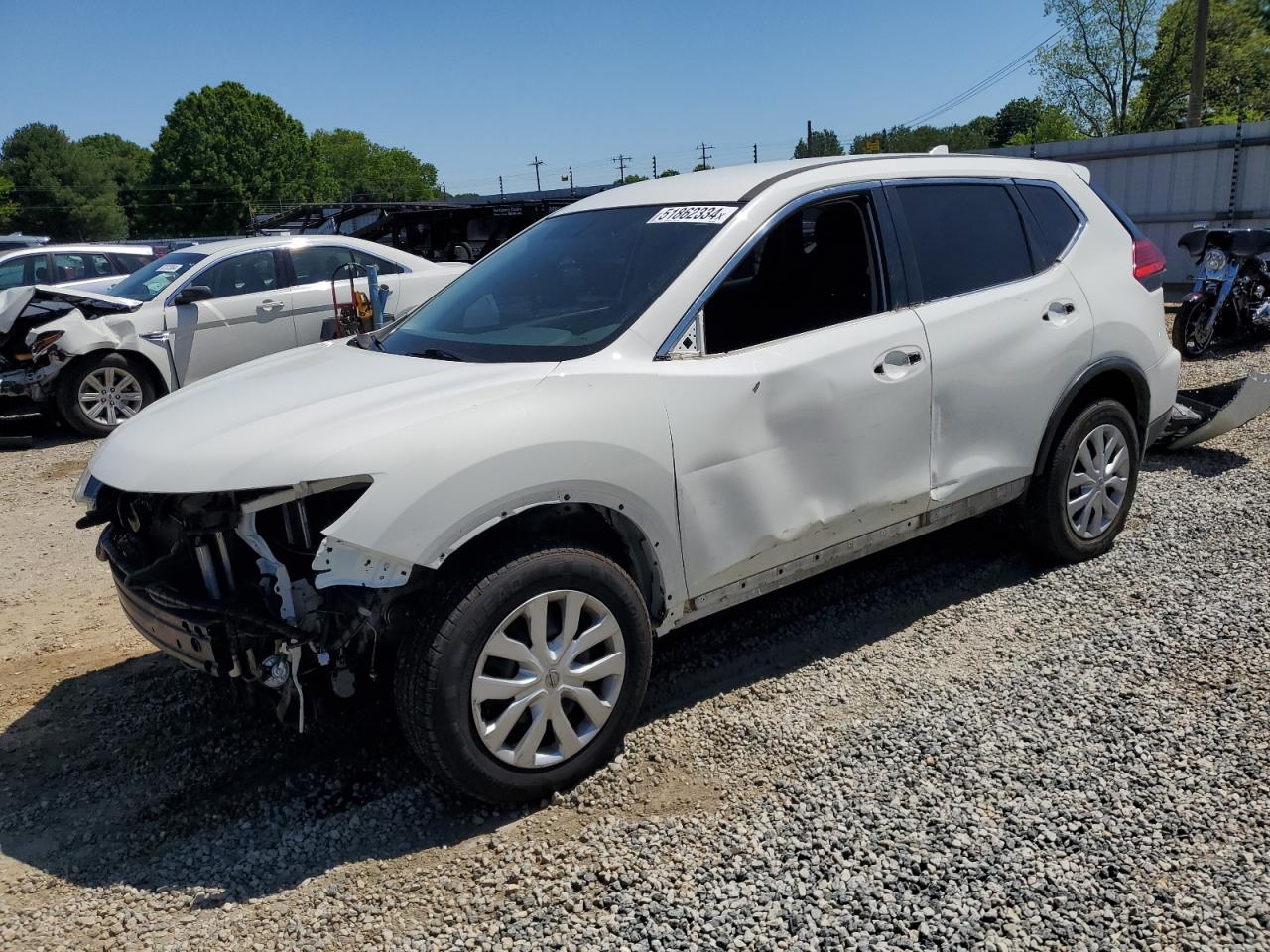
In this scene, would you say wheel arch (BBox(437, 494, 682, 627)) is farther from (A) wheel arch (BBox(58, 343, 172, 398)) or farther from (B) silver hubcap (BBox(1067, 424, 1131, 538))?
(A) wheel arch (BBox(58, 343, 172, 398))

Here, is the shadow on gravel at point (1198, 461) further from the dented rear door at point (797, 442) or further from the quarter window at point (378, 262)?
the quarter window at point (378, 262)

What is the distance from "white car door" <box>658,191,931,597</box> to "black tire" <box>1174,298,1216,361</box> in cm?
776

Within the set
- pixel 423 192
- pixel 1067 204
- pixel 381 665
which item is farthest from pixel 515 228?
pixel 423 192

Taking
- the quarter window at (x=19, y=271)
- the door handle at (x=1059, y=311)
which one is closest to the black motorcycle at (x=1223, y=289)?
the door handle at (x=1059, y=311)

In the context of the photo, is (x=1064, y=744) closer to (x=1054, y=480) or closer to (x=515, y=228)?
(x=1054, y=480)

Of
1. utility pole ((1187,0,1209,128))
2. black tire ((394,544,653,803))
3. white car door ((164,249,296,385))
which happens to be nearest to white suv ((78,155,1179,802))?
black tire ((394,544,653,803))

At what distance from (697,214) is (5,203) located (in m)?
91.0

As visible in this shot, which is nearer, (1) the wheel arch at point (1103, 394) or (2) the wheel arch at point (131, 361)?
(1) the wheel arch at point (1103, 394)

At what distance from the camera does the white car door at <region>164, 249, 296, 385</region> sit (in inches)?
364

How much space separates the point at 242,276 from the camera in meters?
9.57

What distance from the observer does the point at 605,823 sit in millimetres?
2951

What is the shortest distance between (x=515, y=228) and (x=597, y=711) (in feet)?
52.0

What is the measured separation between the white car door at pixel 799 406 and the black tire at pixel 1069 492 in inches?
35.1

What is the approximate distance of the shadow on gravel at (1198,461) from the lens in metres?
6.23
